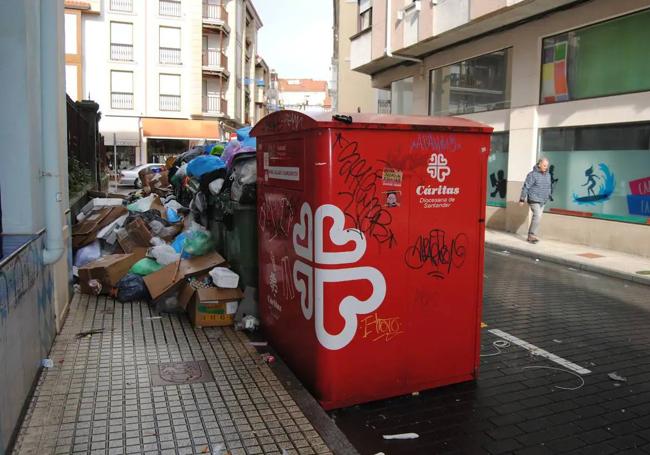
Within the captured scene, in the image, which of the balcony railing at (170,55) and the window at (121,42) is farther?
the balcony railing at (170,55)

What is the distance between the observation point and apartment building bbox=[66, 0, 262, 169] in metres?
36.6

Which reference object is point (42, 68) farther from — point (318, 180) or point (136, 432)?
point (136, 432)

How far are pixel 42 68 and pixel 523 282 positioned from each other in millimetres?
6740

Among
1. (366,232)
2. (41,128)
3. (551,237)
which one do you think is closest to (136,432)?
(366,232)

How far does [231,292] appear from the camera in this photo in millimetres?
5320

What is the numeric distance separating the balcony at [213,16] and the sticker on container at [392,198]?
38.9 metres

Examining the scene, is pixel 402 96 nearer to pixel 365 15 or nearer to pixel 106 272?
pixel 365 15

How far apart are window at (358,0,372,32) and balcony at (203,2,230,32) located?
22680mm

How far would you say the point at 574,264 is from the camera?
374 inches

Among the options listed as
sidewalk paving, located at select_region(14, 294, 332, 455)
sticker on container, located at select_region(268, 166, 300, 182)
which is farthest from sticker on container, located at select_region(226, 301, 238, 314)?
sticker on container, located at select_region(268, 166, 300, 182)

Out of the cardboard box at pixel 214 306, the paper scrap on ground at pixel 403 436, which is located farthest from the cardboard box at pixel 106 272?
the paper scrap on ground at pixel 403 436

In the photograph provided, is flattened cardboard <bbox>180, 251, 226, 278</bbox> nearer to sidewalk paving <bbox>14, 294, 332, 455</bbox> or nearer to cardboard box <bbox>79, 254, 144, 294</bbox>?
sidewalk paving <bbox>14, 294, 332, 455</bbox>

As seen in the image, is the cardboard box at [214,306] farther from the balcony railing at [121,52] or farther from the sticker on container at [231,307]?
the balcony railing at [121,52]

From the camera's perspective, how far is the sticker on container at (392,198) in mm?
3732
